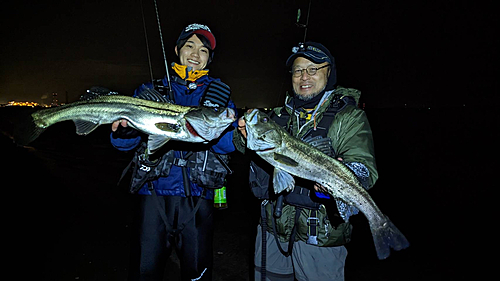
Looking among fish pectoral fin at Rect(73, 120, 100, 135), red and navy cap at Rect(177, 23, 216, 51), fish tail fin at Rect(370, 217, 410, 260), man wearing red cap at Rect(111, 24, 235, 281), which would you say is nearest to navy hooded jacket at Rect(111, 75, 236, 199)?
man wearing red cap at Rect(111, 24, 235, 281)

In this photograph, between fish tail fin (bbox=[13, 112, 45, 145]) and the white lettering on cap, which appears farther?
the white lettering on cap

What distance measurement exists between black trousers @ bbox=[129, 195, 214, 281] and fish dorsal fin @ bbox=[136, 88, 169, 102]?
48.3 inches

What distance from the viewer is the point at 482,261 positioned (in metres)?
5.27

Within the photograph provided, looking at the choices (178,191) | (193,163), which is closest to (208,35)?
(193,163)

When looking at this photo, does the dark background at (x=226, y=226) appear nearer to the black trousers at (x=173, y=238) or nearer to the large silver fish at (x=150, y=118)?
the black trousers at (x=173, y=238)

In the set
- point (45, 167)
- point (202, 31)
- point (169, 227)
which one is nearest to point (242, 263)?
point (169, 227)

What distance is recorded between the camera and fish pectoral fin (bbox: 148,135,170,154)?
322 cm

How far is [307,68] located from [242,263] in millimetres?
3668

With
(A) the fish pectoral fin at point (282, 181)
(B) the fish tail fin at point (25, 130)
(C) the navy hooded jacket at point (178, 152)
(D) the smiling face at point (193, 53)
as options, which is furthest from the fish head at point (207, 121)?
(B) the fish tail fin at point (25, 130)

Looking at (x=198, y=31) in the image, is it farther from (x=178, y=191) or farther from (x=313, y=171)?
(x=313, y=171)

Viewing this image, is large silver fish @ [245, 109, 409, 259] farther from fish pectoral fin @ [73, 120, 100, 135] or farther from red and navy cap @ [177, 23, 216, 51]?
fish pectoral fin @ [73, 120, 100, 135]

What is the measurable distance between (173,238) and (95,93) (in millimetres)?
2120

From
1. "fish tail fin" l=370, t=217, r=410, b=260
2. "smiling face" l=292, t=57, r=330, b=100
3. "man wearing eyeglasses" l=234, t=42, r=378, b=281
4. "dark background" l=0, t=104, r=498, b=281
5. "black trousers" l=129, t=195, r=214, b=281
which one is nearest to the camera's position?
"fish tail fin" l=370, t=217, r=410, b=260

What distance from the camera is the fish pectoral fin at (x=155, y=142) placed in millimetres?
3223
